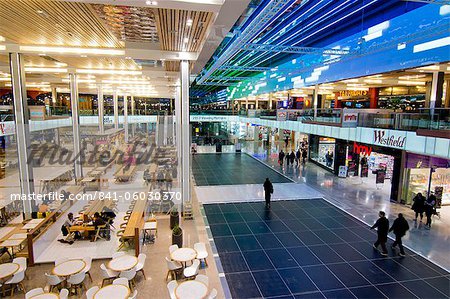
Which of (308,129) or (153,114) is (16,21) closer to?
(308,129)

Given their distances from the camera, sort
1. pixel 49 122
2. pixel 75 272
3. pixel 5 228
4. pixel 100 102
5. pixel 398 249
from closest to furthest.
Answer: pixel 75 272 < pixel 398 249 < pixel 5 228 < pixel 49 122 < pixel 100 102

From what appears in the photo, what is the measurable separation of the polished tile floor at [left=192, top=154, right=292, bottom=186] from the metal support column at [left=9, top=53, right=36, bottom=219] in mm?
7162

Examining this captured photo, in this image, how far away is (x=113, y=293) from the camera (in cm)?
491

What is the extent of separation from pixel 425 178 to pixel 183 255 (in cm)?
1050

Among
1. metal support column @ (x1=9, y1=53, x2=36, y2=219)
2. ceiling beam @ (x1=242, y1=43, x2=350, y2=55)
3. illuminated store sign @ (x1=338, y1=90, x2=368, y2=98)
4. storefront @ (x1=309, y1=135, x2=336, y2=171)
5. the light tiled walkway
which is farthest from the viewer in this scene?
illuminated store sign @ (x1=338, y1=90, x2=368, y2=98)

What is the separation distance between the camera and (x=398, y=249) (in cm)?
766

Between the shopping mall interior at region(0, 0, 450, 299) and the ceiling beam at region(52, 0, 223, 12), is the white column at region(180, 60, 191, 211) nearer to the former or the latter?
the shopping mall interior at region(0, 0, 450, 299)

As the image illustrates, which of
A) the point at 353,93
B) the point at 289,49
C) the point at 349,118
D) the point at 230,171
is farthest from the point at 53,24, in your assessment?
the point at 353,93

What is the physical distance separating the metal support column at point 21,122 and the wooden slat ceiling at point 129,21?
3.72 meters

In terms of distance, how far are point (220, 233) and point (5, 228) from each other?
6511 mm

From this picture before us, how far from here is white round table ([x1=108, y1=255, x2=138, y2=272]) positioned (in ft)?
18.8

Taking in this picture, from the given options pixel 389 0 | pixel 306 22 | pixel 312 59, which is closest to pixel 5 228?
pixel 306 22

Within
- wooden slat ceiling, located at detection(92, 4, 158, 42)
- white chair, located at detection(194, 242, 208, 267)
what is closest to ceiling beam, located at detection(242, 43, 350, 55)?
wooden slat ceiling, located at detection(92, 4, 158, 42)

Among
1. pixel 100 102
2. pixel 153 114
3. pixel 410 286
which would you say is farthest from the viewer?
pixel 153 114
